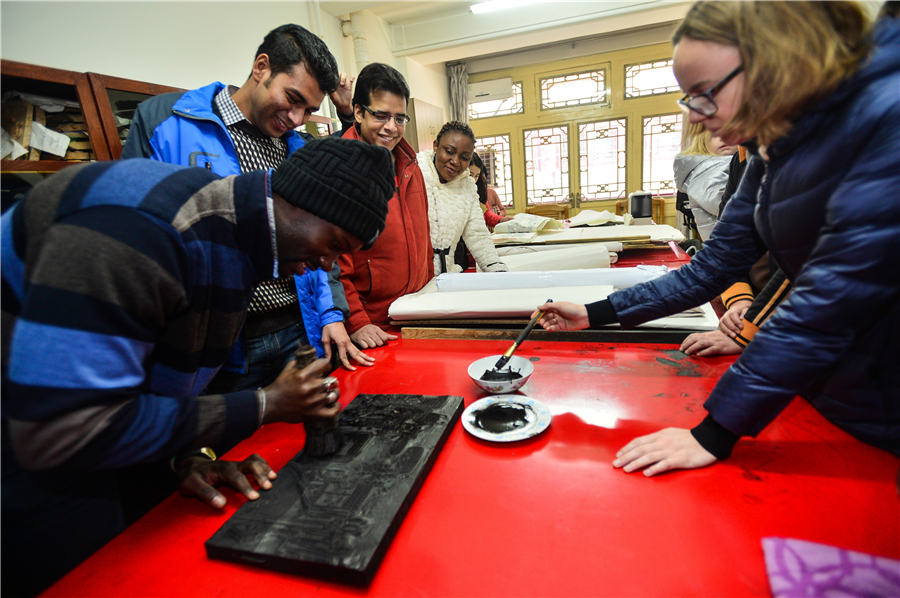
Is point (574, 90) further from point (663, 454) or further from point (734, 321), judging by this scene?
point (663, 454)

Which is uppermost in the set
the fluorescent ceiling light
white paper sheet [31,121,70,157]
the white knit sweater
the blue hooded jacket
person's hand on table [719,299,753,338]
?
the fluorescent ceiling light

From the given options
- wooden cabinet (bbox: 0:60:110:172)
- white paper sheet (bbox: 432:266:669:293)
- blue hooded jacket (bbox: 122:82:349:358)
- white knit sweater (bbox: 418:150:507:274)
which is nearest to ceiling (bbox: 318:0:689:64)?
white knit sweater (bbox: 418:150:507:274)

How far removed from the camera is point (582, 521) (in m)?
0.74

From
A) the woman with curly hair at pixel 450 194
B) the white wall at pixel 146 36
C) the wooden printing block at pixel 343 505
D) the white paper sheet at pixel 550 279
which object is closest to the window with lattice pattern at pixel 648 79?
the white wall at pixel 146 36

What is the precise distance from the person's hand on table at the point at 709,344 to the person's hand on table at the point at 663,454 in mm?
545

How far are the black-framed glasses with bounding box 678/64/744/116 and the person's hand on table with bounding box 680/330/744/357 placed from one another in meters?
0.75

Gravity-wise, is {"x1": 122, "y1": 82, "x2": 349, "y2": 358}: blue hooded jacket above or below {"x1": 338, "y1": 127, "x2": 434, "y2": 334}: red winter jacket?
above

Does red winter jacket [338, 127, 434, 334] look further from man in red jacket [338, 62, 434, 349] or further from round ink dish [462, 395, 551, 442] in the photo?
round ink dish [462, 395, 551, 442]

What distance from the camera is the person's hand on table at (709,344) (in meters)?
1.31

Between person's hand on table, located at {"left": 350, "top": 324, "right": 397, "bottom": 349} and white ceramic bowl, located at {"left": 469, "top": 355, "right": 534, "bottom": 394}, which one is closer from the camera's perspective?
white ceramic bowl, located at {"left": 469, "top": 355, "right": 534, "bottom": 394}

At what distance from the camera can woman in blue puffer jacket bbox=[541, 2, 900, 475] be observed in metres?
0.68

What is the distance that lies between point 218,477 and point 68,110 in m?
1.95

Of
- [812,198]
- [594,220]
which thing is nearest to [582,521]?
[812,198]

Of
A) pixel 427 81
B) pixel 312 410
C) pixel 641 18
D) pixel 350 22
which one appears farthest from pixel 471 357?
pixel 427 81
